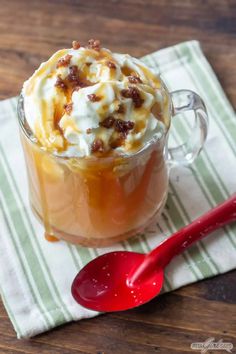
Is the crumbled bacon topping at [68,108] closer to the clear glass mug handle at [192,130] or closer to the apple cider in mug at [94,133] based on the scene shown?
the apple cider in mug at [94,133]

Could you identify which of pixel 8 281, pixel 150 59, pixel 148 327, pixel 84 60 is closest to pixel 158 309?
pixel 148 327

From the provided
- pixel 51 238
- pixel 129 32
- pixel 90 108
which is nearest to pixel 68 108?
pixel 90 108

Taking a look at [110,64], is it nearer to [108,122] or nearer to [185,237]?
[108,122]

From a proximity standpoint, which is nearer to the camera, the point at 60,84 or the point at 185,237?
the point at 60,84

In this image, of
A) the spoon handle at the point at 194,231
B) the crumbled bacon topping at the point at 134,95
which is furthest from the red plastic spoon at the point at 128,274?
the crumbled bacon topping at the point at 134,95

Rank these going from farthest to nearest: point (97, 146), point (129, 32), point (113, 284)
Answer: point (129, 32)
point (113, 284)
point (97, 146)

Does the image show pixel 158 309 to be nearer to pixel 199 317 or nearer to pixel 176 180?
pixel 199 317
